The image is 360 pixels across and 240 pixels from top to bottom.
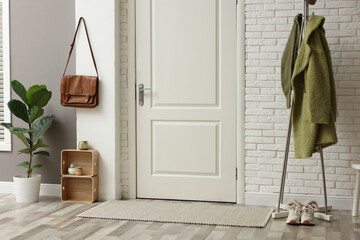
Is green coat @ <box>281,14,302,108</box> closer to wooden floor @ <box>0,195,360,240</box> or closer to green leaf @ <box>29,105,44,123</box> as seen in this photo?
wooden floor @ <box>0,195,360,240</box>

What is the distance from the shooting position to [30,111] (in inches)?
189

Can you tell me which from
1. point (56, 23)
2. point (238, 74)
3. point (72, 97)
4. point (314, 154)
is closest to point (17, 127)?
point (72, 97)

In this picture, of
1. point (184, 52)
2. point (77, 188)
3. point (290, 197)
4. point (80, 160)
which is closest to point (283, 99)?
point (290, 197)

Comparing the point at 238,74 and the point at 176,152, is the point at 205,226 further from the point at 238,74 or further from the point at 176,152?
the point at 238,74

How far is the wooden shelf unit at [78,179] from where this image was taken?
4.89 m

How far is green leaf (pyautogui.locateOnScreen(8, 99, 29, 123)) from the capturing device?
4.77 meters

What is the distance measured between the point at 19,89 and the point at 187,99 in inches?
56.8

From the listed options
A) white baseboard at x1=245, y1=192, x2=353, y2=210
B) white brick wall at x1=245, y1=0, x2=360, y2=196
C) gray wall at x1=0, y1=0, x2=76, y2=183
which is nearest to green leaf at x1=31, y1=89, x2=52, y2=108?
gray wall at x1=0, y1=0, x2=76, y2=183

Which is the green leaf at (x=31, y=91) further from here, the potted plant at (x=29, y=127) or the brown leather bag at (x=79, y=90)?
the brown leather bag at (x=79, y=90)

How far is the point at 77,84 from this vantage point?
4824mm

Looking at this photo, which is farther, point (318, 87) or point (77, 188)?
point (77, 188)

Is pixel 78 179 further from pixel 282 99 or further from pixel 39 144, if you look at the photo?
pixel 282 99

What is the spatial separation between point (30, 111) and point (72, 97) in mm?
376

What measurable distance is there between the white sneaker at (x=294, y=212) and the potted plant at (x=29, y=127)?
2182 mm
